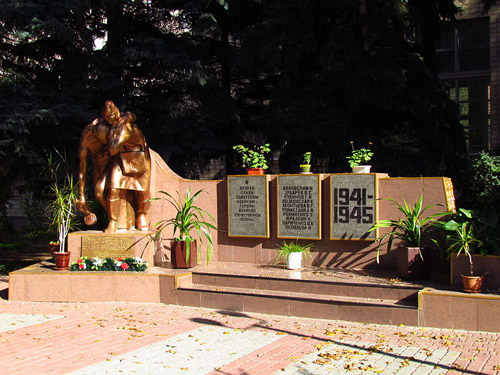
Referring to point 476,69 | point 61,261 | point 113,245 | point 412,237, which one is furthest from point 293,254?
point 476,69

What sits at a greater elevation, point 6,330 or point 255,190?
point 255,190

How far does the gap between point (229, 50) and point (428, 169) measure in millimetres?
5678

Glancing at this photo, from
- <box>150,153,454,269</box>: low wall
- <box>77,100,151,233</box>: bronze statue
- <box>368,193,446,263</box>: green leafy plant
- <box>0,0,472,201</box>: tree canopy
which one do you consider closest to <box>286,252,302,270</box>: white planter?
<box>150,153,454,269</box>: low wall

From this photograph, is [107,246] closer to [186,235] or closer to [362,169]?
[186,235]

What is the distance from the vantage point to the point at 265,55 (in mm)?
12727

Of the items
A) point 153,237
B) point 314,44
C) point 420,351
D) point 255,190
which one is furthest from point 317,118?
point 420,351

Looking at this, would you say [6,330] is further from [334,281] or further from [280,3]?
[280,3]

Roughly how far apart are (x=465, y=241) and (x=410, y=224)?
94 centimetres

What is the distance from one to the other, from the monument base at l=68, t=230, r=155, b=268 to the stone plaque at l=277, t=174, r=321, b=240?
2252mm

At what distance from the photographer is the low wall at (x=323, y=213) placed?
867cm

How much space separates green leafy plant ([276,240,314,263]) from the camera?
912cm

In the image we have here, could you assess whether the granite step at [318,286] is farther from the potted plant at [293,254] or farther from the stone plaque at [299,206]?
the stone plaque at [299,206]

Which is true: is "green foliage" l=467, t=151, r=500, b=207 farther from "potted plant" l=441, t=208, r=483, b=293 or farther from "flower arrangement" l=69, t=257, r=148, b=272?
"flower arrangement" l=69, t=257, r=148, b=272

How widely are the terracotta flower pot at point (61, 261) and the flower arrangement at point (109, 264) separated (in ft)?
0.42
